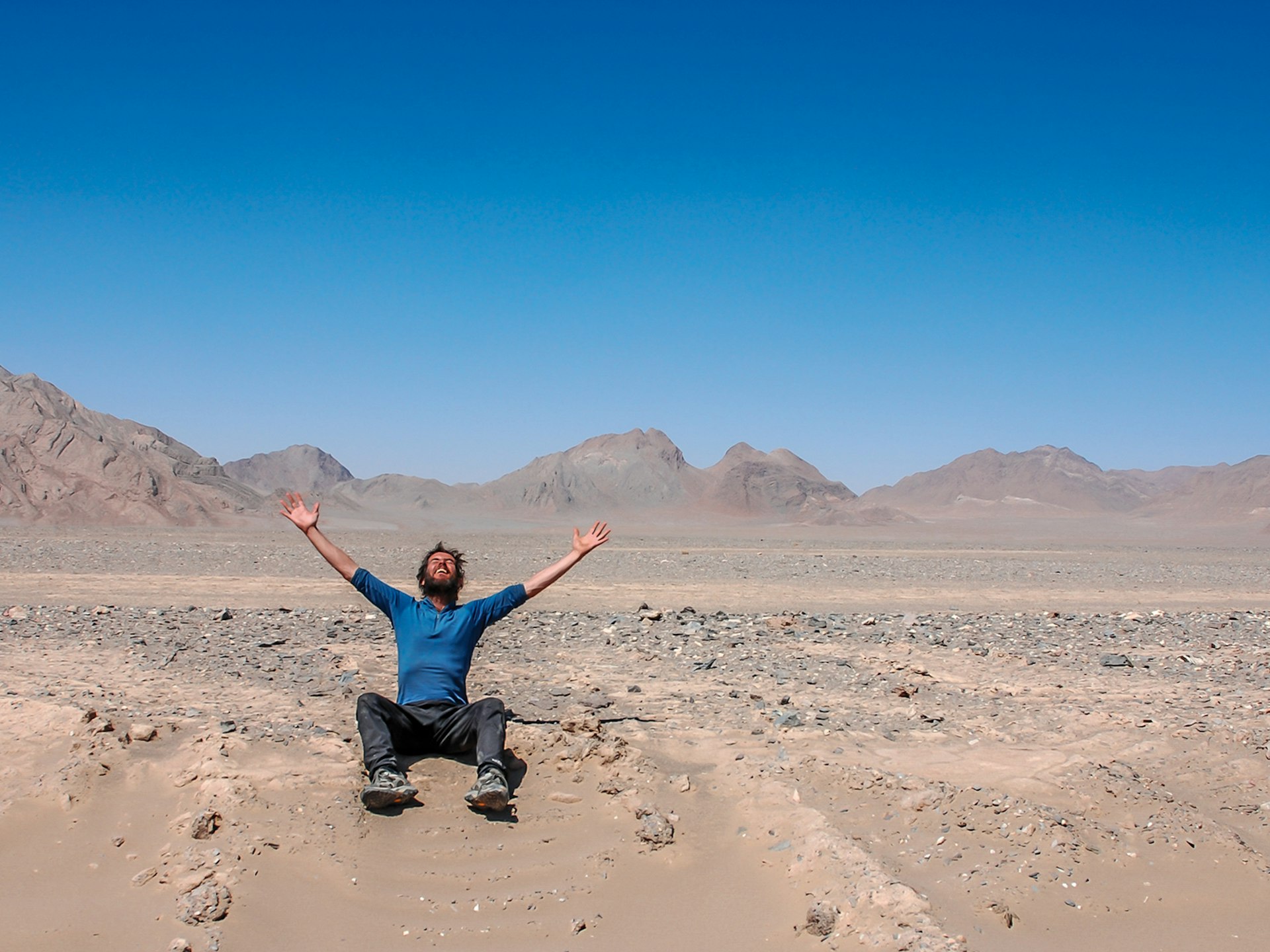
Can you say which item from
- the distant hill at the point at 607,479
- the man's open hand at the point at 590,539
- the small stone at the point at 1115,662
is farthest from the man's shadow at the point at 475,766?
the distant hill at the point at 607,479

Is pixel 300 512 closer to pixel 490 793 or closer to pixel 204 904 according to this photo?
pixel 490 793

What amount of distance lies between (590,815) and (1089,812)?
9.86ft

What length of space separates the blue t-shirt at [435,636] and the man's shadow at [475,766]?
0.36 m

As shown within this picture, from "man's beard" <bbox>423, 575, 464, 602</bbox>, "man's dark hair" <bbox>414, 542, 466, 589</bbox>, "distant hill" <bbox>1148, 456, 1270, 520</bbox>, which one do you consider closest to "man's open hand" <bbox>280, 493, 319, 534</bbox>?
"man's dark hair" <bbox>414, 542, 466, 589</bbox>

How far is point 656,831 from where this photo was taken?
5211 mm

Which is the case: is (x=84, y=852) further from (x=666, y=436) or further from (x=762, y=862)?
(x=666, y=436)

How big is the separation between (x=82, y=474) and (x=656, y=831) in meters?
72.9

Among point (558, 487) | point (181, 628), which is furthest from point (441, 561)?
point (558, 487)

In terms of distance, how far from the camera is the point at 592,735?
21.3ft

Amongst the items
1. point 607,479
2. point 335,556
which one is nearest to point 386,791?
point 335,556

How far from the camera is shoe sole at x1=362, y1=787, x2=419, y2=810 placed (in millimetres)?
5227

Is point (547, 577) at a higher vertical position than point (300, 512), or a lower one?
lower

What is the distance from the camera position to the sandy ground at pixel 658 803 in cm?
451

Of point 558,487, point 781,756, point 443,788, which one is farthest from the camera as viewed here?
point 558,487
